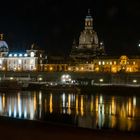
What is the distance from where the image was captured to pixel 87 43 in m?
120

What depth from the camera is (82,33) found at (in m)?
122

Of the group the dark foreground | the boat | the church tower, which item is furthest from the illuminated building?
the dark foreground

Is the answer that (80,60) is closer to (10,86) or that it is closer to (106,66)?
(106,66)

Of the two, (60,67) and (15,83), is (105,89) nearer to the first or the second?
(15,83)

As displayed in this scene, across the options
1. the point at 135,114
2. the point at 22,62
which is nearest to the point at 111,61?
the point at 22,62

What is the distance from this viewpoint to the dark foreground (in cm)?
1577

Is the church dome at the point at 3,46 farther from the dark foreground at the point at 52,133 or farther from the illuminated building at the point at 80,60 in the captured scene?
the dark foreground at the point at 52,133

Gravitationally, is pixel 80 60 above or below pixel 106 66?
above

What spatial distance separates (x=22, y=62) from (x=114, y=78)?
112ft

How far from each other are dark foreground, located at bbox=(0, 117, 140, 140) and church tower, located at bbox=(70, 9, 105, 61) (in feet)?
326

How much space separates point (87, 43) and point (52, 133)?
104m

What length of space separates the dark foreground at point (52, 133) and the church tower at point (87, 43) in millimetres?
A: 99237

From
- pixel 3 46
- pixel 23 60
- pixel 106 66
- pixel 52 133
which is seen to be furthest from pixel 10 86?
pixel 52 133

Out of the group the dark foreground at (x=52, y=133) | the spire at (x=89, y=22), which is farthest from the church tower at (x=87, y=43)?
the dark foreground at (x=52, y=133)
